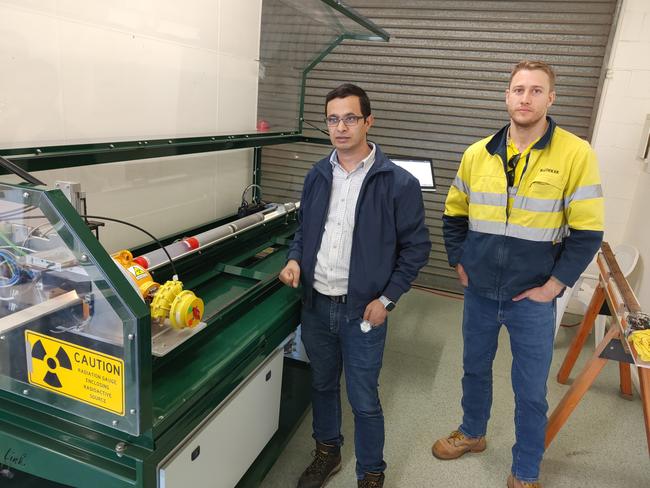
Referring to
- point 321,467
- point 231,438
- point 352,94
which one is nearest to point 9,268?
point 231,438

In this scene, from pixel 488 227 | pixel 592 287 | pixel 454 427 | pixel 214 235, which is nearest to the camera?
pixel 488 227

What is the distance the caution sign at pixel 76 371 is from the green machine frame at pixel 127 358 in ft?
0.03

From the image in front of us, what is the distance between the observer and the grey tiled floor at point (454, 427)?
81.4 inches

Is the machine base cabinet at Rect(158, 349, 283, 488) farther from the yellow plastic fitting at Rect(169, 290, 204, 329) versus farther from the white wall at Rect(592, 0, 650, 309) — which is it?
the white wall at Rect(592, 0, 650, 309)

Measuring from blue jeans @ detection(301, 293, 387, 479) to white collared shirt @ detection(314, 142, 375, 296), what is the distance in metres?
0.09

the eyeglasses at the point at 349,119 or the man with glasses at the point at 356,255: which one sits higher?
the eyeglasses at the point at 349,119

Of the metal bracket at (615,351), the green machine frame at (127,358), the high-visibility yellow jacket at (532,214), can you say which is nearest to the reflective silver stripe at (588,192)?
the high-visibility yellow jacket at (532,214)

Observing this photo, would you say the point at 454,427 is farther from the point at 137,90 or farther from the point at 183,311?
the point at 137,90

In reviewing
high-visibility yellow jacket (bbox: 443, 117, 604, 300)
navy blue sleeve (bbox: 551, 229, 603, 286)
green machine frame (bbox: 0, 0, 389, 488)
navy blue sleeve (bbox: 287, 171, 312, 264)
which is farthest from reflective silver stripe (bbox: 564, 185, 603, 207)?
green machine frame (bbox: 0, 0, 389, 488)

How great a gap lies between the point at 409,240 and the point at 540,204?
19.6 inches

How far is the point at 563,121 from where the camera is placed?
368cm

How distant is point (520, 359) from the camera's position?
1844 mm

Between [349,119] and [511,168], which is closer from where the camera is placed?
[349,119]

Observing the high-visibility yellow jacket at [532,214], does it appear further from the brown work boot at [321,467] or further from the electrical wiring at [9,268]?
the electrical wiring at [9,268]
